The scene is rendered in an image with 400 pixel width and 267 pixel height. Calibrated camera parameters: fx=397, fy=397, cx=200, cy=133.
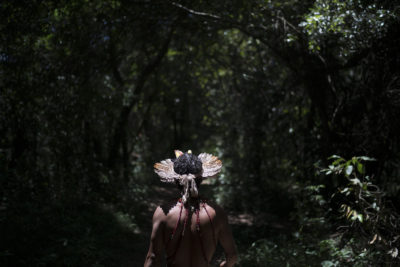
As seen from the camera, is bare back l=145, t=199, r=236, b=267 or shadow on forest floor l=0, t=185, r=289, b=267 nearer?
bare back l=145, t=199, r=236, b=267

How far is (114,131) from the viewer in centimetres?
966

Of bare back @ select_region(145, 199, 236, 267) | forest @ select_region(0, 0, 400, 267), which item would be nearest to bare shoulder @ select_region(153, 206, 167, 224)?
bare back @ select_region(145, 199, 236, 267)

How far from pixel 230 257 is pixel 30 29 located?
18.1 ft

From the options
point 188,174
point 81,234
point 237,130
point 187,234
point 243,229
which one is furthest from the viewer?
point 237,130

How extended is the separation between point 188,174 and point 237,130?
760 cm

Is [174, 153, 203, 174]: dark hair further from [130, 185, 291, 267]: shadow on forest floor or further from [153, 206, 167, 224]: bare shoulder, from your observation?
[130, 185, 291, 267]: shadow on forest floor

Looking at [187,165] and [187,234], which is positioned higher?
[187,165]

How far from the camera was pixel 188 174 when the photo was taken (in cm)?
306

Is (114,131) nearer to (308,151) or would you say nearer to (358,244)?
(308,151)

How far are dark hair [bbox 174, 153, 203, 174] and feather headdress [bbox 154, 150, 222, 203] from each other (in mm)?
25

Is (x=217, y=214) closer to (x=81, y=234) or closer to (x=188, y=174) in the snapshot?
(x=188, y=174)

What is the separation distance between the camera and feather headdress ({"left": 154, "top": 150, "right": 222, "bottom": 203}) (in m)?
2.98

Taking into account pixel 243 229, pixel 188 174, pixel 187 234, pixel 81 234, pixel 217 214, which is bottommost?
pixel 243 229

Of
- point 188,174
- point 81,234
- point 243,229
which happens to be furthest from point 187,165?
point 243,229
